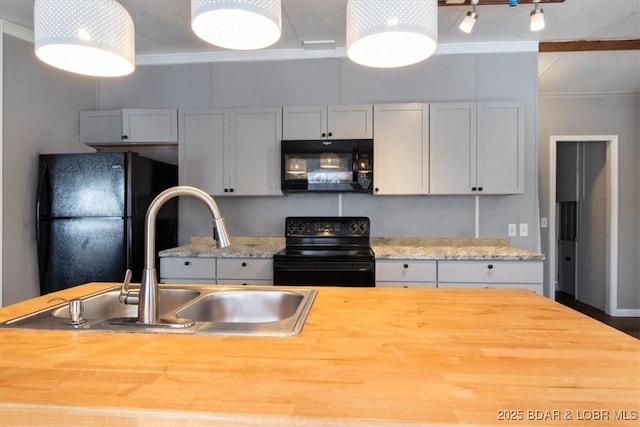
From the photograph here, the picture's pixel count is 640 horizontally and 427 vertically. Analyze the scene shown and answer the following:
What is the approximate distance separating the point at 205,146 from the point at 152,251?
6.97 feet

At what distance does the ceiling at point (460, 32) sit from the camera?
2.53 meters

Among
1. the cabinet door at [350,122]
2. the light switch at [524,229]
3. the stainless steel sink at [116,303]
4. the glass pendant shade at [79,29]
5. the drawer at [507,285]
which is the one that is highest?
the cabinet door at [350,122]

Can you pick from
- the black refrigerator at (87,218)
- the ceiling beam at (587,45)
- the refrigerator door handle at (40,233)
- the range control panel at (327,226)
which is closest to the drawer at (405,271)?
the range control panel at (327,226)

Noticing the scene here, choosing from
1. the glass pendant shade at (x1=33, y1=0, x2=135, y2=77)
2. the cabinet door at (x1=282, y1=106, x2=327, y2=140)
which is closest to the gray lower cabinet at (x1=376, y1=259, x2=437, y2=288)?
the cabinet door at (x1=282, y1=106, x2=327, y2=140)

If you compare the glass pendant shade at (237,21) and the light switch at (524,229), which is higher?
the glass pendant shade at (237,21)

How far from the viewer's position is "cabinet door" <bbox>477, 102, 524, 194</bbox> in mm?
2840

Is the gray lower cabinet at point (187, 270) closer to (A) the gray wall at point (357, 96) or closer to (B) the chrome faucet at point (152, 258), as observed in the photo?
(A) the gray wall at point (357, 96)

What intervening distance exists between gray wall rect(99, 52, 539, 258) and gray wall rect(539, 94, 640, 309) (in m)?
1.28

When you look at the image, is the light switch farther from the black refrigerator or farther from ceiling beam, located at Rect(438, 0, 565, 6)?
the black refrigerator

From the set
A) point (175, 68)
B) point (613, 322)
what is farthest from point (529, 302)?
point (613, 322)

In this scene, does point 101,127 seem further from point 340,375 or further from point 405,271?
point 340,375

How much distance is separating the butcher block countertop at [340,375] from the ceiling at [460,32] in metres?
2.35

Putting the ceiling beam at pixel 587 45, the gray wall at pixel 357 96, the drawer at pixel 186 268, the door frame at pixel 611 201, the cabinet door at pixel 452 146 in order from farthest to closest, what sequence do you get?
the door frame at pixel 611 201, the gray wall at pixel 357 96, the ceiling beam at pixel 587 45, the cabinet door at pixel 452 146, the drawer at pixel 186 268

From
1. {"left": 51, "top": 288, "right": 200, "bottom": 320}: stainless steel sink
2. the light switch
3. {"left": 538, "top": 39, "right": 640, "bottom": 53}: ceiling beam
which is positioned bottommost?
{"left": 51, "top": 288, "right": 200, "bottom": 320}: stainless steel sink
